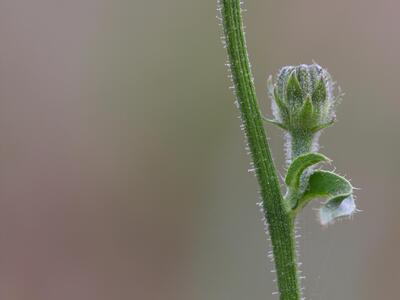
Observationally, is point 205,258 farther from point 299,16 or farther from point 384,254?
point 299,16

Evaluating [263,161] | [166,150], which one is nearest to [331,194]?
[263,161]

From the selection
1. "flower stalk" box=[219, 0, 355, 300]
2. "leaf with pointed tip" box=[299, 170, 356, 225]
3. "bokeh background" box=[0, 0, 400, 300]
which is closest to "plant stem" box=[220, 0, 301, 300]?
"flower stalk" box=[219, 0, 355, 300]

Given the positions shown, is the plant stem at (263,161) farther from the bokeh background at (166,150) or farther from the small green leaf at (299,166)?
the bokeh background at (166,150)

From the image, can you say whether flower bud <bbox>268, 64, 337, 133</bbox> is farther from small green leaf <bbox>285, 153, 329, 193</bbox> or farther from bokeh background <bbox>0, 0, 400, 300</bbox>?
bokeh background <bbox>0, 0, 400, 300</bbox>

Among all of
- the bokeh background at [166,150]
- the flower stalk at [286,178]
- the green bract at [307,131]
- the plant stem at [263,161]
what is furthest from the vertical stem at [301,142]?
the bokeh background at [166,150]

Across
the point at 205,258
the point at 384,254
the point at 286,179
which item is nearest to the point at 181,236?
the point at 205,258

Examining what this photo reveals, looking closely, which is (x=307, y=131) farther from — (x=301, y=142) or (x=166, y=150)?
(x=166, y=150)
